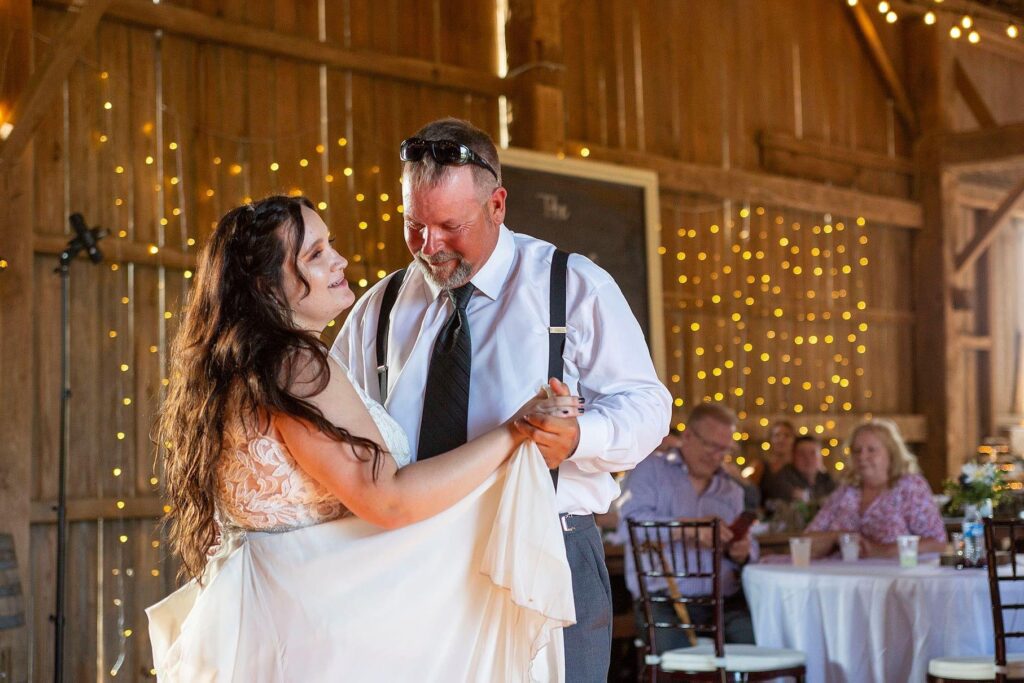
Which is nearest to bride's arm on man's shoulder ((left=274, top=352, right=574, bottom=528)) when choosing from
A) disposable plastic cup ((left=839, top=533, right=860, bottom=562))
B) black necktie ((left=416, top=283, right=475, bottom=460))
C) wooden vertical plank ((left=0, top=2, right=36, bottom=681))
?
black necktie ((left=416, top=283, right=475, bottom=460))

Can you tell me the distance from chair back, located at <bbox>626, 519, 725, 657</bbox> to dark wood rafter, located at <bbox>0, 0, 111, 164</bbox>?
3278 millimetres

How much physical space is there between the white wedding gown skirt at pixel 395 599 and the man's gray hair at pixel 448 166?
622 mm

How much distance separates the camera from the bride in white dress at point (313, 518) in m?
1.91

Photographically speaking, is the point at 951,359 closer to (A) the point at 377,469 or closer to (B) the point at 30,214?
(B) the point at 30,214

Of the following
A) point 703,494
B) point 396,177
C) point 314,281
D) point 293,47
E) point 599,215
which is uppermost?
point 293,47

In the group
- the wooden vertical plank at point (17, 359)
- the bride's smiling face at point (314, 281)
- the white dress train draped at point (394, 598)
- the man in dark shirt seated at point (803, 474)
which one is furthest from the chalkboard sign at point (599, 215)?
the white dress train draped at point (394, 598)

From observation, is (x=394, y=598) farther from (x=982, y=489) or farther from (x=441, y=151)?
(x=982, y=489)

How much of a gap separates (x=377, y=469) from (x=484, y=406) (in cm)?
48

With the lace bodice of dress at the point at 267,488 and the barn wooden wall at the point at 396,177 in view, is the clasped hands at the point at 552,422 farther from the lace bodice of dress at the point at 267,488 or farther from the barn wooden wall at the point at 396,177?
the barn wooden wall at the point at 396,177

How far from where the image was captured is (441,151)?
2.41 m

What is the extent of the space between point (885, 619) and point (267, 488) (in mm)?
3472

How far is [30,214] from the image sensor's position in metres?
5.97

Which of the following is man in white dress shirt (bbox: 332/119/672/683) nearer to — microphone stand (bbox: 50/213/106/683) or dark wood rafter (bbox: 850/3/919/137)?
microphone stand (bbox: 50/213/106/683)

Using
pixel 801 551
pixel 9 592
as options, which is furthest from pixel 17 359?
pixel 801 551
